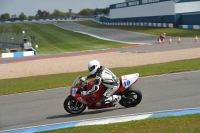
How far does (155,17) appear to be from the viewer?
7625cm

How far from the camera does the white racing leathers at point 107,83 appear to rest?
36.7 feet

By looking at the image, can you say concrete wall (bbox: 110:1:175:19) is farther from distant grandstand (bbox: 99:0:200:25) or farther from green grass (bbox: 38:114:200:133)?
green grass (bbox: 38:114:200:133)

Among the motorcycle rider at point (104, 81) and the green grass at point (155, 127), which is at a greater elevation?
the motorcycle rider at point (104, 81)

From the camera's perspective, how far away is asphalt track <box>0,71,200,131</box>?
11.3m

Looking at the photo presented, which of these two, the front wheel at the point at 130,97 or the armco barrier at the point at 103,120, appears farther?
the front wheel at the point at 130,97

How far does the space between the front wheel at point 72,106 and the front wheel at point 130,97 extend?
121 centimetres

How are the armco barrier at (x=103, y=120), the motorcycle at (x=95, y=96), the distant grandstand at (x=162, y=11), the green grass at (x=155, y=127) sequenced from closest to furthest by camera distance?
the green grass at (x=155, y=127) < the armco barrier at (x=103, y=120) < the motorcycle at (x=95, y=96) < the distant grandstand at (x=162, y=11)

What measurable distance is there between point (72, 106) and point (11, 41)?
43.1 meters

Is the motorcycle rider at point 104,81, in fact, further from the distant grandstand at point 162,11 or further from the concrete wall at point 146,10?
the concrete wall at point 146,10

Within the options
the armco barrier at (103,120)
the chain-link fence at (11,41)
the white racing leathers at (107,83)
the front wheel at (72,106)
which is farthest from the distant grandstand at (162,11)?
the armco barrier at (103,120)

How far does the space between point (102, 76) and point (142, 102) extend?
6.05 ft

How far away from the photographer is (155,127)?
26.9 feet

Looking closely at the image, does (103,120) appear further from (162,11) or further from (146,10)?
(146,10)

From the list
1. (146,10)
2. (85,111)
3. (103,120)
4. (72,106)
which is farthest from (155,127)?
(146,10)
